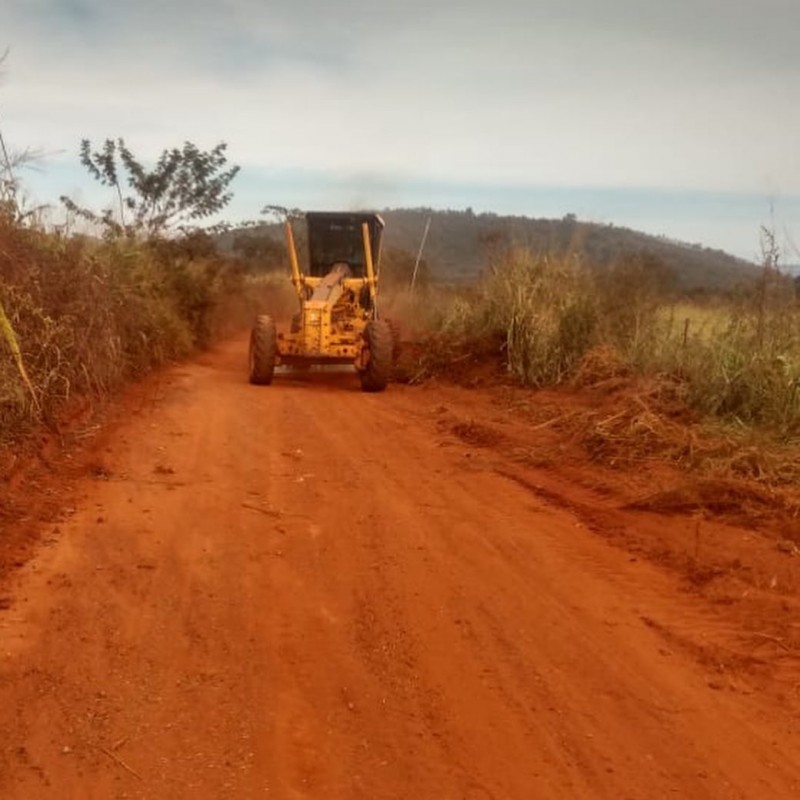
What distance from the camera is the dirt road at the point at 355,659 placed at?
12.5 ft

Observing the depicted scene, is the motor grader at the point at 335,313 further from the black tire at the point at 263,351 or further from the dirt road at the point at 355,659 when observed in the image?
the dirt road at the point at 355,659

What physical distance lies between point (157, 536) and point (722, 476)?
14.6 feet

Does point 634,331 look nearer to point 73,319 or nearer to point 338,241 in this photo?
point 338,241

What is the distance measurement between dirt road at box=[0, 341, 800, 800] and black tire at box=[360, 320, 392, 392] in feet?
20.9

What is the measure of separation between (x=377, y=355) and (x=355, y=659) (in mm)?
9746

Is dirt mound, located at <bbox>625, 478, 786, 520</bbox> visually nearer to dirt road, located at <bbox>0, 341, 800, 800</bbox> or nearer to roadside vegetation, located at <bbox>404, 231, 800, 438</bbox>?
dirt road, located at <bbox>0, 341, 800, 800</bbox>

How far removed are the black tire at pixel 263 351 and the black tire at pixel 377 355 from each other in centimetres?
145

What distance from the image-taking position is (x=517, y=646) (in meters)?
4.97

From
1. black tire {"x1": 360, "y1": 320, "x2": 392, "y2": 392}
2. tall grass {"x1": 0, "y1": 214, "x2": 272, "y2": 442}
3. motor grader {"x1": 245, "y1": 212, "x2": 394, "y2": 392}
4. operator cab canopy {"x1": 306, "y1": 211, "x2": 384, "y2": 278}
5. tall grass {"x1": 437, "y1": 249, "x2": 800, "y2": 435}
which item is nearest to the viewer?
tall grass {"x1": 0, "y1": 214, "x2": 272, "y2": 442}

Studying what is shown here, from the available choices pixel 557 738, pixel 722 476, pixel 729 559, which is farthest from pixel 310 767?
pixel 722 476

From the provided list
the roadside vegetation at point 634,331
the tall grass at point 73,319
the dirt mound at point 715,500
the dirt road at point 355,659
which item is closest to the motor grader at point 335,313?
the roadside vegetation at point 634,331

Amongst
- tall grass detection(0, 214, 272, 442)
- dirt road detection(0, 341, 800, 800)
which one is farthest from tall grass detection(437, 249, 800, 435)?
tall grass detection(0, 214, 272, 442)

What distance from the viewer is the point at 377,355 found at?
14.3 metres

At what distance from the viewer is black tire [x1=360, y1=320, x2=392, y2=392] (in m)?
14.3
